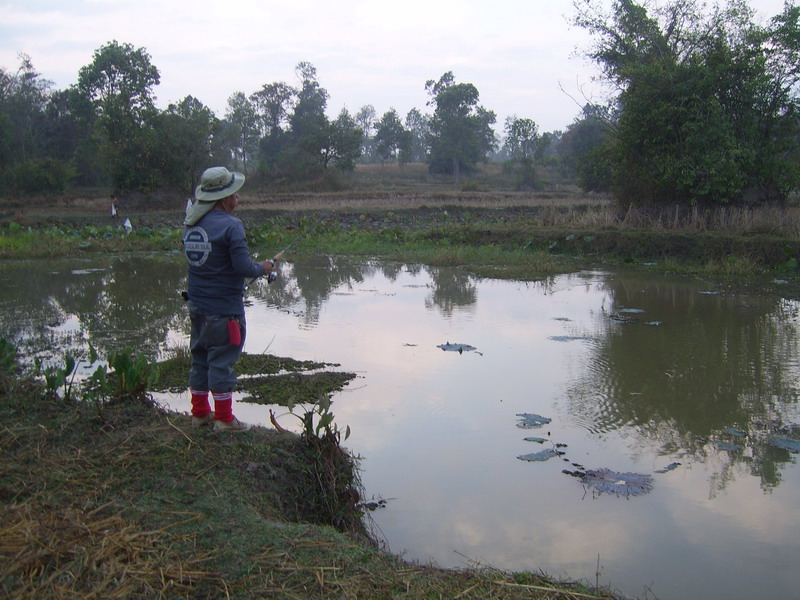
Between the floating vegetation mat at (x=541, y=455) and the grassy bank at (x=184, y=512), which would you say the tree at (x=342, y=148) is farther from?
the floating vegetation mat at (x=541, y=455)

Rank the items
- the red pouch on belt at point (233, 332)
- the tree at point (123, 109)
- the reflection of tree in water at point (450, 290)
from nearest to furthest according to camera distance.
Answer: the red pouch on belt at point (233, 332) → the reflection of tree in water at point (450, 290) → the tree at point (123, 109)

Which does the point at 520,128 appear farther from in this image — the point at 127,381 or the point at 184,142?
the point at 127,381

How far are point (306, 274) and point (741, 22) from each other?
41.7ft

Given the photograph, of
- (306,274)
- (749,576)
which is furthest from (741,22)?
(749,576)

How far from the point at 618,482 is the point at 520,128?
176ft

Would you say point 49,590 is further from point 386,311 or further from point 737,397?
point 386,311

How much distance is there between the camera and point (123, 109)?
34344 mm

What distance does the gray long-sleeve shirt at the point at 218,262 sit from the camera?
374 cm

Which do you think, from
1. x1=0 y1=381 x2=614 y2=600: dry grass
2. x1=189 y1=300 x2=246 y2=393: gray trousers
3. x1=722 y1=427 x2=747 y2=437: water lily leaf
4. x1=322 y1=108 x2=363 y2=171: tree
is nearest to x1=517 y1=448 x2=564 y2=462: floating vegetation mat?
x1=722 y1=427 x2=747 y2=437: water lily leaf

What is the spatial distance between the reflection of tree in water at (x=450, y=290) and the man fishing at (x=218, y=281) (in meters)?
5.70

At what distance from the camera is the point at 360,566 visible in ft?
8.47

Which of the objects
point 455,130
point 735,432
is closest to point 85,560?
point 735,432

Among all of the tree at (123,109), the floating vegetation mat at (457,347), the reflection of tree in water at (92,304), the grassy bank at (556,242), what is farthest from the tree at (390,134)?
the floating vegetation mat at (457,347)

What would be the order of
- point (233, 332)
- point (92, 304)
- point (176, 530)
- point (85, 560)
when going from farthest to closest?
point (92, 304)
point (233, 332)
point (176, 530)
point (85, 560)
